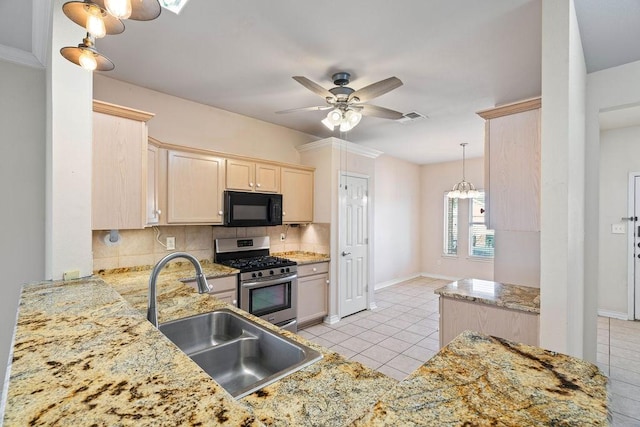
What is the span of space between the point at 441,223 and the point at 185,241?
214 inches

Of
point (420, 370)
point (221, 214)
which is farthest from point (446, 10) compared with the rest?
point (221, 214)

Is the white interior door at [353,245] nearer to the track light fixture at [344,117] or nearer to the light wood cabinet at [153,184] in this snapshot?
the track light fixture at [344,117]

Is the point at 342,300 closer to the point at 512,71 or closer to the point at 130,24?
the point at 512,71

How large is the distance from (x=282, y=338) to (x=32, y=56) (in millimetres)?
2871

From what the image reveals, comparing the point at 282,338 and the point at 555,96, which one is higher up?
the point at 555,96

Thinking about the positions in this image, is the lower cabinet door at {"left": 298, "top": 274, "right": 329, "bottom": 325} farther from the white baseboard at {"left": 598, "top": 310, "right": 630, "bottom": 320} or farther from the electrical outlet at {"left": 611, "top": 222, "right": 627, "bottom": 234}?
the electrical outlet at {"left": 611, "top": 222, "right": 627, "bottom": 234}

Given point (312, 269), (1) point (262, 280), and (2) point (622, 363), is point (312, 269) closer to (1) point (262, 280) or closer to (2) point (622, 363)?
(1) point (262, 280)

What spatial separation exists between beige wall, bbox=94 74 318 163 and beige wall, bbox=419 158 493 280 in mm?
3806

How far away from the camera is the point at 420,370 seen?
80 centimetres

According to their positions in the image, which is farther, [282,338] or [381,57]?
[381,57]

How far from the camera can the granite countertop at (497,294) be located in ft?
6.48

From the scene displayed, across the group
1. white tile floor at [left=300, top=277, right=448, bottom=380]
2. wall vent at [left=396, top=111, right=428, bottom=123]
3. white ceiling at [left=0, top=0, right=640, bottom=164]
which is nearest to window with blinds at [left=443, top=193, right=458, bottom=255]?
white tile floor at [left=300, top=277, right=448, bottom=380]

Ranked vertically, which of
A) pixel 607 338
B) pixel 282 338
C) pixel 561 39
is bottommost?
pixel 607 338

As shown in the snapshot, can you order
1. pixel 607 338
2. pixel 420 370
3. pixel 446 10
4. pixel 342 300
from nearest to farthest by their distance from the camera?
1. pixel 420 370
2. pixel 446 10
3. pixel 607 338
4. pixel 342 300
